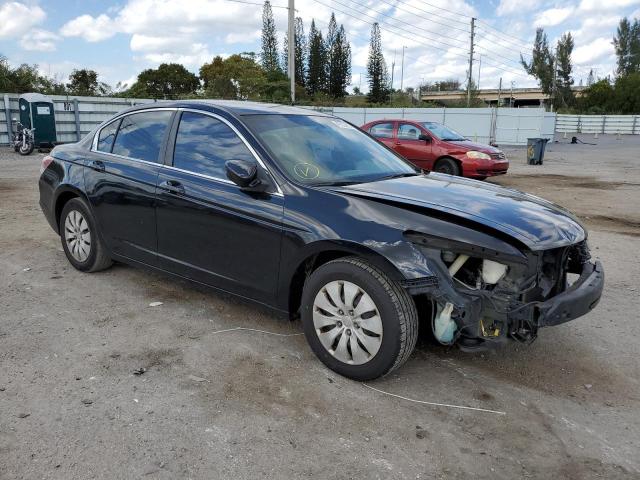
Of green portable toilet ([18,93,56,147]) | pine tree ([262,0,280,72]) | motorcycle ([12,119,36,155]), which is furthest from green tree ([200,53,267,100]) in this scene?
motorcycle ([12,119,36,155])

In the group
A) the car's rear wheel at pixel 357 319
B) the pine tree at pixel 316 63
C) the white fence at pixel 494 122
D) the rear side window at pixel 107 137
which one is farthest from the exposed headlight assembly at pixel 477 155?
the pine tree at pixel 316 63

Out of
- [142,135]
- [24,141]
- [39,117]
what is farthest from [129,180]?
[39,117]

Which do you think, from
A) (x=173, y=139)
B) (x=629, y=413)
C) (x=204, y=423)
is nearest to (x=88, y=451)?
(x=204, y=423)

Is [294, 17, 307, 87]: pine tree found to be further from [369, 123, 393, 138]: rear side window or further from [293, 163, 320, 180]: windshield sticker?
[293, 163, 320, 180]: windshield sticker

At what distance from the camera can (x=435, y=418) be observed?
2.97 meters

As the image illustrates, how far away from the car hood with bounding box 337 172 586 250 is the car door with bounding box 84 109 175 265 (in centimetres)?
171

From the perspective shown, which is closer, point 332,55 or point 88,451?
point 88,451

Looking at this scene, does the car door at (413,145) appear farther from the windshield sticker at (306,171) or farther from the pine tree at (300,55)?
the pine tree at (300,55)

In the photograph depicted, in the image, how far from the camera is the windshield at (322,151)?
3738 millimetres

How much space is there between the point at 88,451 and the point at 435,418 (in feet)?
5.78

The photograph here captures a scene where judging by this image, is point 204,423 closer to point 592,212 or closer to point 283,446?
point 283,446

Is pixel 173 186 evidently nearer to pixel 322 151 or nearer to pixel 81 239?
pixel 322 151

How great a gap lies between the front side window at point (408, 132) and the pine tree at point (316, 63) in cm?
6899

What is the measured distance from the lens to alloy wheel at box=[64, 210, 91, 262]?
504 centimetres
